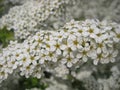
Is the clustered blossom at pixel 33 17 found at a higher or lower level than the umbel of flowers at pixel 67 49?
higher

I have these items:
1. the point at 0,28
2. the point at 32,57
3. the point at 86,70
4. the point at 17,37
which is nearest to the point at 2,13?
the point at 0,28

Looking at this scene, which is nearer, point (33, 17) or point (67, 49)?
point (67, 49)

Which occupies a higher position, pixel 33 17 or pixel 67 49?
pixel 33 17

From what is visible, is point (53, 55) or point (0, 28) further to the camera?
point (0, 28)

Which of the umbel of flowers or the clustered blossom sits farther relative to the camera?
the clustered blossom

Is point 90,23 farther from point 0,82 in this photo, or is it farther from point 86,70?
point 86,70

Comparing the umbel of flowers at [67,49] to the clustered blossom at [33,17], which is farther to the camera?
the clustered blossom at [33,17]

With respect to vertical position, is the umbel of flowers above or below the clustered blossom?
below

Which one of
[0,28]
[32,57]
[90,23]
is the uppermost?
[0,28]
